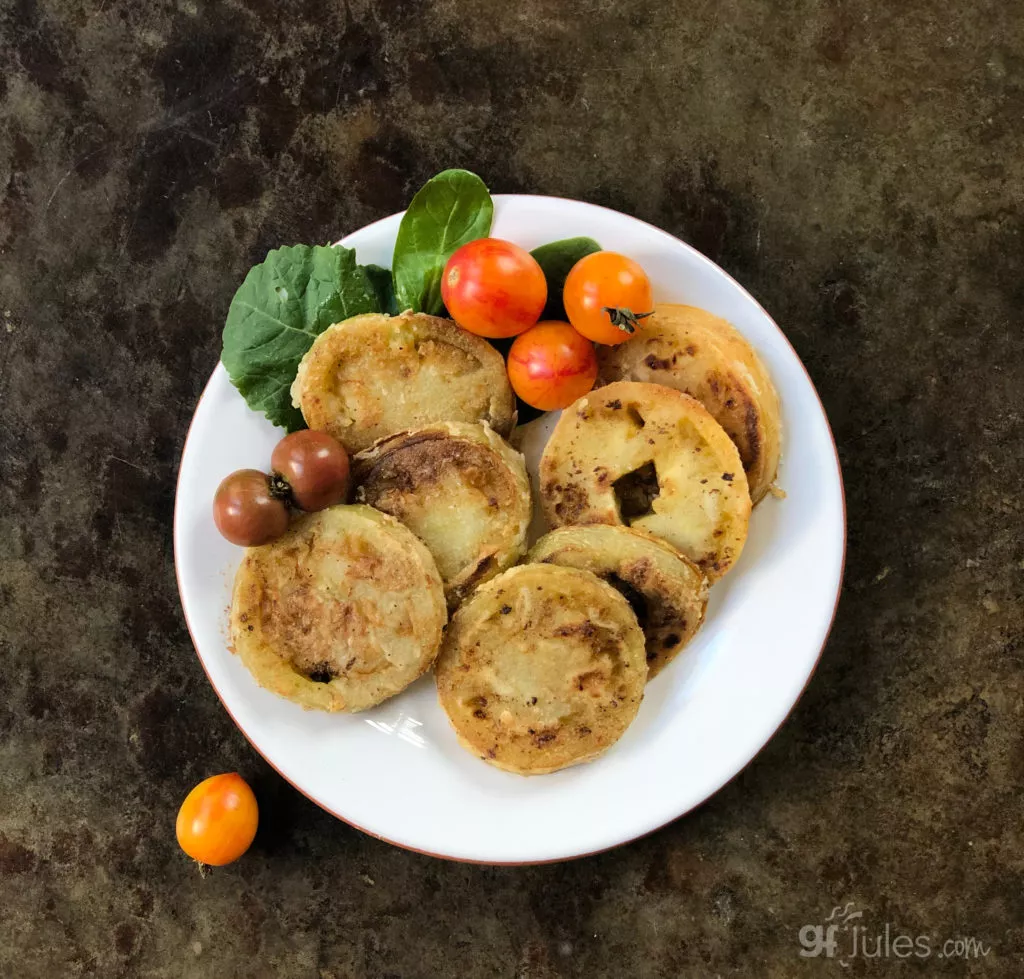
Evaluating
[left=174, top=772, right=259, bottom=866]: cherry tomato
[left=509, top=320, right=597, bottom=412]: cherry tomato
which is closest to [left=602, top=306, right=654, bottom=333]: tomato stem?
[left=509, top=320, right=597, bottom=412]: cherry tomato

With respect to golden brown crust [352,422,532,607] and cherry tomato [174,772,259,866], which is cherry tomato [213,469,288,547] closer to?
golden brown crust [352,422,532,607]

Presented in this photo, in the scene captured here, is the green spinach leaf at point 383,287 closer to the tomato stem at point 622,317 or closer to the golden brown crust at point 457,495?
the golden brown crust at point 457,495

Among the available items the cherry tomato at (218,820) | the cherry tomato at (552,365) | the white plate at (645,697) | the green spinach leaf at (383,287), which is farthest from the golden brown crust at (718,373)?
the cherry tomato at (218,820)

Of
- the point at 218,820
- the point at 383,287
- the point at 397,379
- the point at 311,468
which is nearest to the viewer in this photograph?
the point at 311,468

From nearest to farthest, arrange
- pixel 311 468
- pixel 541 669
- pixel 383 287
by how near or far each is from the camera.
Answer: pixel 311 468
pixel 541 669
pixel 383 287

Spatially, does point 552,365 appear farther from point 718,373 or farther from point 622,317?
point 718,373

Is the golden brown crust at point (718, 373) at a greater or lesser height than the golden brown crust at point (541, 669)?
greater

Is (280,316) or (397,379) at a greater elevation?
(280,316)

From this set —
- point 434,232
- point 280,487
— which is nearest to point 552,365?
point 434,232
